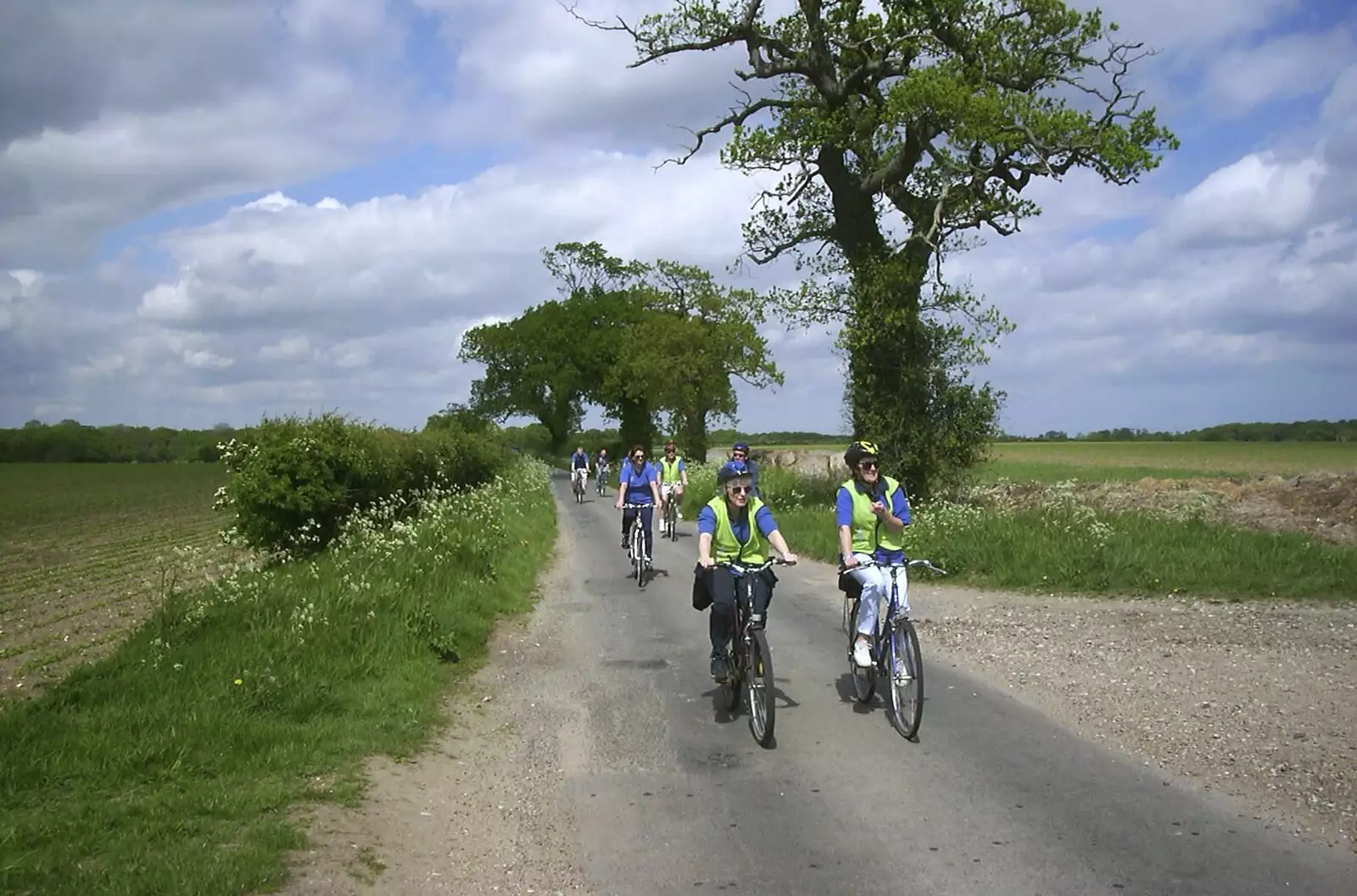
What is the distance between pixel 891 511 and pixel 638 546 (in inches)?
350

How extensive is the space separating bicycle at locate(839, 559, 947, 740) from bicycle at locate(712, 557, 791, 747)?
0.70 meters

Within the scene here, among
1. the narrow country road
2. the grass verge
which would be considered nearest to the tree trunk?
the grass verge

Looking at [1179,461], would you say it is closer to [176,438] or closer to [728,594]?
[728,594]

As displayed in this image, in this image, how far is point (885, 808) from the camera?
243 inches

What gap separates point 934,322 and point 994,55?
5.74 meters

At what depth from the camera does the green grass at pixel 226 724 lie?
16.7 feet

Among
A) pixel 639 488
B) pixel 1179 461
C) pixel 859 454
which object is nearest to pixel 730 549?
pixel 859 454

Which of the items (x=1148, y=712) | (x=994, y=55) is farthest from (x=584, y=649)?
(x=994, y=55)

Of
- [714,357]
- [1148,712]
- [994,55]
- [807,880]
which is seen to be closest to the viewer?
[807,880]

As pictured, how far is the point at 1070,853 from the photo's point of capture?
17.7ft

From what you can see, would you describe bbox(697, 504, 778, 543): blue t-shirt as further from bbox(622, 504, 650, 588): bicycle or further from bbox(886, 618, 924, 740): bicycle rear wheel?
bbox(622, 504, 650, 588): bicycle

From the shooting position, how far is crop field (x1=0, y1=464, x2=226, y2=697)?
498 inches

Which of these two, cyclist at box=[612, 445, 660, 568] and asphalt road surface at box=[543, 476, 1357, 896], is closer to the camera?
asphalt road surface at box=[543, 476, 1357, 896]

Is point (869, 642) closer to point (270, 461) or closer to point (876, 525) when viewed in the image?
point (876, 525)
